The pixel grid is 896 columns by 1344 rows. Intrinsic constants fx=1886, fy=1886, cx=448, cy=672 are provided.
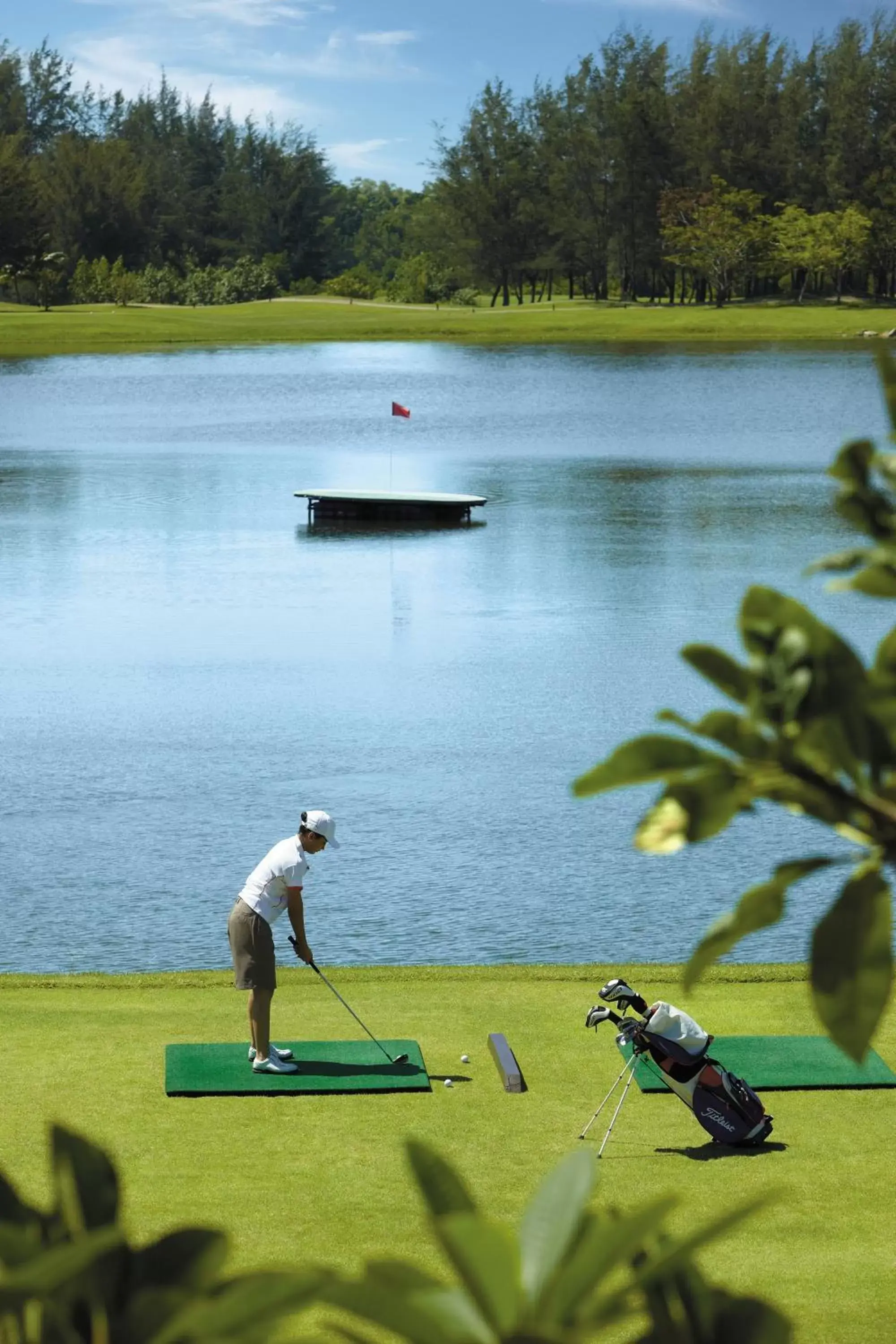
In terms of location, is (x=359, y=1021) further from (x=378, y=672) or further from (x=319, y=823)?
(x=378, y=672)

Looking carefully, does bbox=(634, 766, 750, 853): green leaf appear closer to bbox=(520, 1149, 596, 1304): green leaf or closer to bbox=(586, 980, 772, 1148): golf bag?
bbox=(520, 1149, 596, 1304): green leaf

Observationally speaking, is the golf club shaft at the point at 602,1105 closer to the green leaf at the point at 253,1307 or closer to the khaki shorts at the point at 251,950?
the khaki shorts at the point at 251,950

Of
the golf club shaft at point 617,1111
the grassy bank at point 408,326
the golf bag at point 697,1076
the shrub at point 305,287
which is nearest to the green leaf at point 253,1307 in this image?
the golf club shaft at point 617,1111

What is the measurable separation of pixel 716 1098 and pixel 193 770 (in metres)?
12.6

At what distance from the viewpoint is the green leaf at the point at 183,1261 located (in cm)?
100

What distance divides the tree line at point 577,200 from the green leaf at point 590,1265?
125m

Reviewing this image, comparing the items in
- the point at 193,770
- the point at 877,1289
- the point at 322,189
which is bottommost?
the point at 193,770

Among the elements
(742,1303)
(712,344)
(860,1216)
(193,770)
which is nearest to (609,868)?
(193,770)

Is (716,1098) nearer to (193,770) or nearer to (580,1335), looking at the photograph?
(580,1335)

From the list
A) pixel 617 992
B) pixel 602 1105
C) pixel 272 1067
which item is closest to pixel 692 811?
pixel 602 1105

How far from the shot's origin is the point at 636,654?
Result: 2725cm

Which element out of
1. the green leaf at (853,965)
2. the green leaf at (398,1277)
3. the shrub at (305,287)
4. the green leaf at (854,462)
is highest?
the shrub at (305,287)

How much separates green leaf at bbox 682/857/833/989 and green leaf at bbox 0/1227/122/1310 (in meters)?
0.40

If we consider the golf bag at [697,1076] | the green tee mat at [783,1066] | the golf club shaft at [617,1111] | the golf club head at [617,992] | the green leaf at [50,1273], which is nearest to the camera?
the green leaf at [50,1273]
